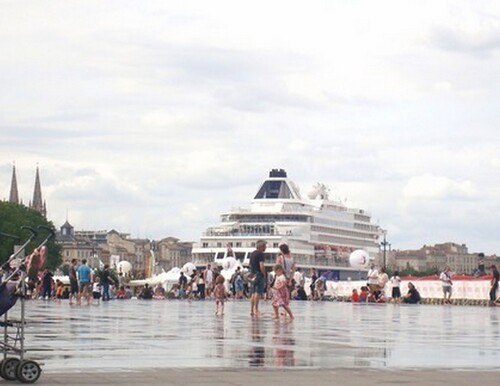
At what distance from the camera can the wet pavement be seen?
16.3 meters

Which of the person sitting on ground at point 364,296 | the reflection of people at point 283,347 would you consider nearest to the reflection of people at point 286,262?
the reflection of people at point 283,347

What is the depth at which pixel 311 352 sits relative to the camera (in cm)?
1831

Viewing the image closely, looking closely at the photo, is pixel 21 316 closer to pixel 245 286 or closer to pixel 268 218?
pixel 245 286

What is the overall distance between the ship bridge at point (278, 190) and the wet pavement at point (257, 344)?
15857 cm

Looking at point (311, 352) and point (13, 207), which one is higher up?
point (13, 207)

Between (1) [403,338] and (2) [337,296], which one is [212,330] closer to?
(1) [403,338]

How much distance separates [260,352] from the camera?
59.9 ft

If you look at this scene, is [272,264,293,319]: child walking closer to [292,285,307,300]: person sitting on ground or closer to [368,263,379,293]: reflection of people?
[368,263,379,293]: reflection of people

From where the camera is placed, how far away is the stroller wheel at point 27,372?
13578 mm

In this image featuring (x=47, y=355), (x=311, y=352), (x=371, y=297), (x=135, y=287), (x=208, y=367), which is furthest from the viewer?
(x=135, y=287)

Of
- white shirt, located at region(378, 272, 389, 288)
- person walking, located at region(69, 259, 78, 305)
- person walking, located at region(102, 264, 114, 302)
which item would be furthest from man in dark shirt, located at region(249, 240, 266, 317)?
white shirt, located at region(378, 272, 389, 288)

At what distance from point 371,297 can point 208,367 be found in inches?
1671

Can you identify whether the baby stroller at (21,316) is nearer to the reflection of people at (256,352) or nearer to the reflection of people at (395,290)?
the reflection of people at (256,352)

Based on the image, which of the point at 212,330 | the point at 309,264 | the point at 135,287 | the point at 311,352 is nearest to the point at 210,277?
the point at 212,330
